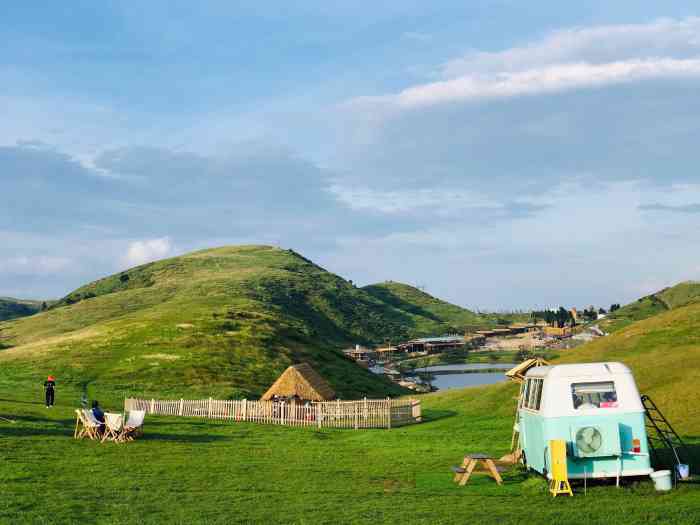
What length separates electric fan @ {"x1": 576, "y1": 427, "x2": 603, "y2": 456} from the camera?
54.6 feet

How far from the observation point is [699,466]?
19.0 meters

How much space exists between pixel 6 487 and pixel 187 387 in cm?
4476

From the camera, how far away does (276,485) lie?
60.5ft

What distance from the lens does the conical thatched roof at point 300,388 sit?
151 feet

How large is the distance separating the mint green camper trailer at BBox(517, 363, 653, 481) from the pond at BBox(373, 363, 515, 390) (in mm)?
114246

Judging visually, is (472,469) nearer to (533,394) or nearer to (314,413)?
(533,394)

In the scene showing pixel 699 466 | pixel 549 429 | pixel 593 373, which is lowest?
pixel 699 466

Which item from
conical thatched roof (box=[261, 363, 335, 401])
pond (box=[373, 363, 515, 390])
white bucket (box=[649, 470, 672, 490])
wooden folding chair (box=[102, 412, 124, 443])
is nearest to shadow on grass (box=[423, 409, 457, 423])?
conical thatched roof (box=[261, 363, 335, 401])

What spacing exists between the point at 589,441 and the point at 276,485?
26.4 ft

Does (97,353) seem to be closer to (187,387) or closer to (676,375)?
(187,387)

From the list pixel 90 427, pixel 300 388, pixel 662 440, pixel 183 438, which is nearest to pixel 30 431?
pixel 90 427

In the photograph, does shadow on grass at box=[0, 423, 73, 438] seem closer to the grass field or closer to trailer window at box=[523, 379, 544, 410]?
the grass field

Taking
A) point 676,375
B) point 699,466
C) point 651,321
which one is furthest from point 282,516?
point 651,321

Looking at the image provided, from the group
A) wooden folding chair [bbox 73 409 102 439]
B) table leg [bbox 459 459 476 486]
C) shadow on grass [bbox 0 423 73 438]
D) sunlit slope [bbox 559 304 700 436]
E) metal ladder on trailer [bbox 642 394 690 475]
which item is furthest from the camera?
sunlit slope [bbox 559 304 700 436]
